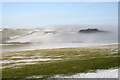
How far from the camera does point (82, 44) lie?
9406cm

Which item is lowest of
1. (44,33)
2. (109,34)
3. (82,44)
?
(82,44)

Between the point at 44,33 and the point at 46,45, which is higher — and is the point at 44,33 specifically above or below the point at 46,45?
above

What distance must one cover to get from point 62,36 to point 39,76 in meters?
52.7

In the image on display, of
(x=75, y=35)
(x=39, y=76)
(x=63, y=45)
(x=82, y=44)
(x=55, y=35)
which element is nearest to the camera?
(x=39, y=76)

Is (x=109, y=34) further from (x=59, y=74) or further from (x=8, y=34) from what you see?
Answer: (x=59, y=74)

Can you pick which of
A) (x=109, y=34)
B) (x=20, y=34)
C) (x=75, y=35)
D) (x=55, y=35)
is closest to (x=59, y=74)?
(x=20, y=34)

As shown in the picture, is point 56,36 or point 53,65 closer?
point 53,65

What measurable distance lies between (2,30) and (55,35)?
2242 cm

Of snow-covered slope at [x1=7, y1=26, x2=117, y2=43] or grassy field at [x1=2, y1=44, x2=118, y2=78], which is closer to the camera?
grassy field at [x1=2, y1=44, x2=118, y2=78]

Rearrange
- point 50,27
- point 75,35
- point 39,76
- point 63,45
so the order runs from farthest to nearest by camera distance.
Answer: point 63,45 → point 75,35 → point 50,27 → point 39,76

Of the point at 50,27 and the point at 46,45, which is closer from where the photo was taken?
the point at 50,27

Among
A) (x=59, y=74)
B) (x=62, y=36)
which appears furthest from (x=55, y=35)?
(x=59, y=74)

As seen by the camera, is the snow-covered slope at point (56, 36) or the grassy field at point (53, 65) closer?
the grassy field at point (53, 65)

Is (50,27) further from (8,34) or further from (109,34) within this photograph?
(109,34)
